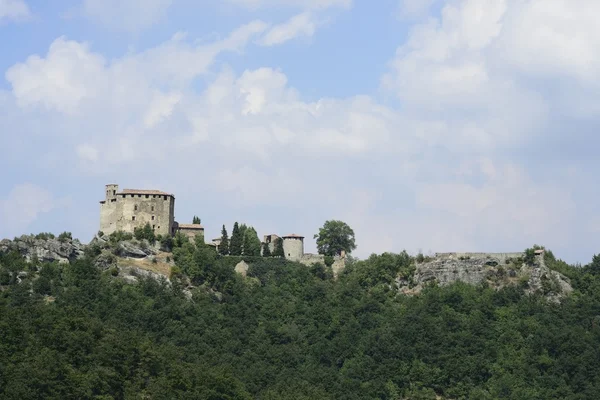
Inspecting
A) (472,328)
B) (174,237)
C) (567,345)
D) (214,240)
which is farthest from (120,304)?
(567,345)

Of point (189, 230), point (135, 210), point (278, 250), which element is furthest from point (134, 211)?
point (278, 250)

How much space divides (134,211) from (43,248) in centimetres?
918

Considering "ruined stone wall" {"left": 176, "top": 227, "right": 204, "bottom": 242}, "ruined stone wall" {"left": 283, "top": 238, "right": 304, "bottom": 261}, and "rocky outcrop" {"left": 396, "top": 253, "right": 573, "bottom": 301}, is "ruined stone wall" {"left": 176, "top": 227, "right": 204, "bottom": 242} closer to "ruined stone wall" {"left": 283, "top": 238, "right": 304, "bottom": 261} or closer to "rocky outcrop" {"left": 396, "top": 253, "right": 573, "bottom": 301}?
"ruined stone wall" {"left": 283, "top": 238, "right": 304, "bottom": 261}

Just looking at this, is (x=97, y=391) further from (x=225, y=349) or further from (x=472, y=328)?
(x=472, y=328)

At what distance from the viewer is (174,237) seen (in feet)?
351

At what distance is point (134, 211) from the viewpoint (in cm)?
10581

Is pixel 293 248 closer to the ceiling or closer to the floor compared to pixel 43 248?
closer to the ceiling

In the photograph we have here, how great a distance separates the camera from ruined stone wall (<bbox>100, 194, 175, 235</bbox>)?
105750 millimetres

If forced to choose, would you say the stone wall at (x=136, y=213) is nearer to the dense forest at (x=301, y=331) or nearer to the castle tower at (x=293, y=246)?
the dense forest at (x=301, y=331)

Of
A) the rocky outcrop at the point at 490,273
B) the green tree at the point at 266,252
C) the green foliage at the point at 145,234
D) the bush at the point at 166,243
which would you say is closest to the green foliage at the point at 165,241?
the bush at the point at 166,243

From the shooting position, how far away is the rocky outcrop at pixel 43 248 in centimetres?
10019

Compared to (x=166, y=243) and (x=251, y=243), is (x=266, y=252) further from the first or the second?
(x=166, y=243)

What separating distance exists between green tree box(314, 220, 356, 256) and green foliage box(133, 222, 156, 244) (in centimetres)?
1833

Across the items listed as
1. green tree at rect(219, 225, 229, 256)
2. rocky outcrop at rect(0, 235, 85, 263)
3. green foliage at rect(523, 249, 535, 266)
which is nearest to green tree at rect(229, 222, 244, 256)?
green tree at rect(219, 225, 229, 256)
